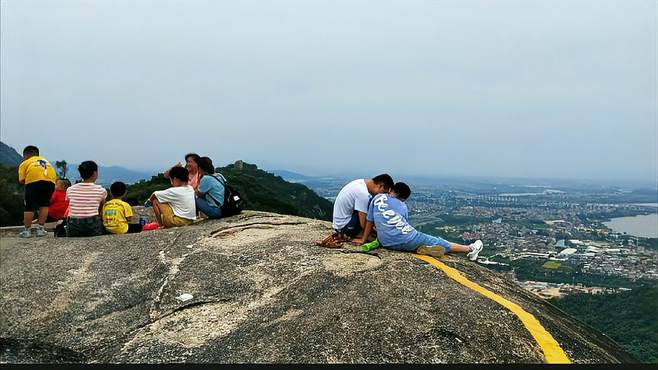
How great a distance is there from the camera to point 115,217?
990cm

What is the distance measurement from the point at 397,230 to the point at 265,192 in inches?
985

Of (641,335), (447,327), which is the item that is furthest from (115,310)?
(641,335)

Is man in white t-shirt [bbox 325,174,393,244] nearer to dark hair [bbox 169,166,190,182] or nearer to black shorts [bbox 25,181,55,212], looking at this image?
dark hair [bbox 169,166,190,182]

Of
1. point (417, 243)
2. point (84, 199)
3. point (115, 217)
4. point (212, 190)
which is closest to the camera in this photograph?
point (417, 243)

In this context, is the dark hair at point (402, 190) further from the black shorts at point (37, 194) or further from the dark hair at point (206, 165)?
the black shorts at point (37, 194)

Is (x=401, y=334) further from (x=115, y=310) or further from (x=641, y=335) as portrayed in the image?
→ (x=641, y=335)

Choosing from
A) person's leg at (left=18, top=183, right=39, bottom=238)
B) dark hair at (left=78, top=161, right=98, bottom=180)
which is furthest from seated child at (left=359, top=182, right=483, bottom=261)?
person's leg at (left=18, top=183, right=39, bottom=238)

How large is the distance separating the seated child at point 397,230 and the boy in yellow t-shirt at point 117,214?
5.65 meters

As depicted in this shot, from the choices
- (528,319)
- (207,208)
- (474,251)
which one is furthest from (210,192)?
(528,319)

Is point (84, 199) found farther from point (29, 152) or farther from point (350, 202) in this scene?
point (350, 202)

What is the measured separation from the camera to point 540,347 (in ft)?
16.2

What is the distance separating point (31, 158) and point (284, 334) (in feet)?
26.3

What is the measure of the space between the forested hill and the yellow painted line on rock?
52.7 ft

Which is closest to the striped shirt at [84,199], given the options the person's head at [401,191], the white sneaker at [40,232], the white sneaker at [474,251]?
the white sneaker at [40,232]
